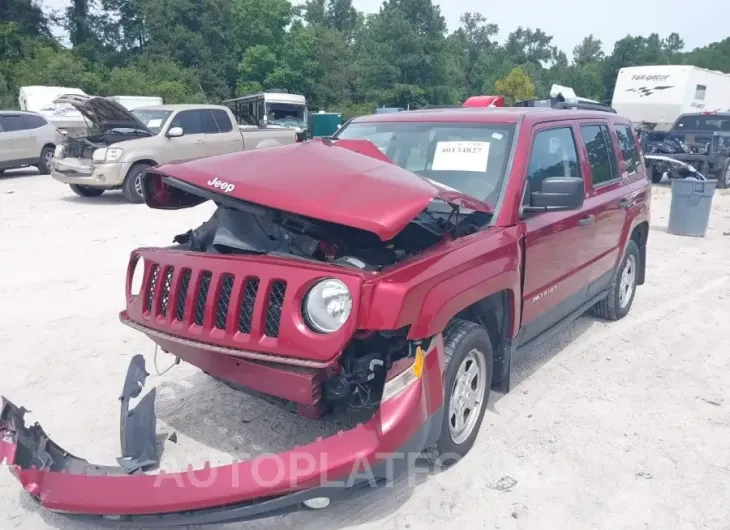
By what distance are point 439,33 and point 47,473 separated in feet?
171

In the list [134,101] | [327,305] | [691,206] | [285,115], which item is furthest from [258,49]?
[327,305]

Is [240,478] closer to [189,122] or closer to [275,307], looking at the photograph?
[275,307]

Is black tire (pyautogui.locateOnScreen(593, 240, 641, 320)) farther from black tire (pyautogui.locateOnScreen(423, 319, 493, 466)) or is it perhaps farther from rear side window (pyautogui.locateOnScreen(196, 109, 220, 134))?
rear side window (pyautogui.locateOnScreen(196, 109, 220, 134))

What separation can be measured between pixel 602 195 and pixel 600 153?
367mm

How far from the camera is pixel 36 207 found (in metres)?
11.8

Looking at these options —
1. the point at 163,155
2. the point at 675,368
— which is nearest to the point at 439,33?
the point at 163,155

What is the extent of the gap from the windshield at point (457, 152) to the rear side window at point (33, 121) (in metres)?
14.7

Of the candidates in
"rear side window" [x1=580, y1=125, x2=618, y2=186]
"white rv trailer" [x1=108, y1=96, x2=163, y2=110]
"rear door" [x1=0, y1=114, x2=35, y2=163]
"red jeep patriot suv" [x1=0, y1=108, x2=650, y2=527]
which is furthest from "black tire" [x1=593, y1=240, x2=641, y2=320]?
"white rv trailer" [x1=108, y1=96, x2=163, y2=110]

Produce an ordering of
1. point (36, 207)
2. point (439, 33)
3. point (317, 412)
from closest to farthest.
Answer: point (317, 412) < point (36, 207) < point (439, 33)

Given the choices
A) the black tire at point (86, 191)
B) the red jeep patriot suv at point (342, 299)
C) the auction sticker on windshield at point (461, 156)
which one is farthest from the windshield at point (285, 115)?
the red jeep patriot suv at point (342, 299)

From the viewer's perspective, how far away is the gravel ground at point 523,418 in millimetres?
3051

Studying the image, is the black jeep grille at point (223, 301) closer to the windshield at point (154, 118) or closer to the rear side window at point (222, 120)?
the windshield at point (154, 118)

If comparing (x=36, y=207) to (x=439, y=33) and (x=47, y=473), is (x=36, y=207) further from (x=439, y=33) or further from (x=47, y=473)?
(x=439, y=33)

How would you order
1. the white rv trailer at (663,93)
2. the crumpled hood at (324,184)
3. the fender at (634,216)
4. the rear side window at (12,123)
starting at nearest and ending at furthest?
1. the crumpled hood at (324,184)
2. the fender at (634,216)
3. the rear side window at (12,123)
4. the white rv trailer at (663,93)
